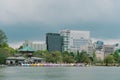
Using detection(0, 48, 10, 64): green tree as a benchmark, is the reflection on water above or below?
below

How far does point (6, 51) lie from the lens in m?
168

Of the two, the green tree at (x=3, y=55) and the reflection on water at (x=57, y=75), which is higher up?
the green tree at (x=3, y=55)

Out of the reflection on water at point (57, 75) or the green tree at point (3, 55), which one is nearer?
the reflection on water at point (57, 75)

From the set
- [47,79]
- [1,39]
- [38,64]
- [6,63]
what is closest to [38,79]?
[47,79]

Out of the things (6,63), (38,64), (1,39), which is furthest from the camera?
(38,64)

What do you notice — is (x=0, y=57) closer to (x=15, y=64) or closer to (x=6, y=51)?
(x=6, y=51)

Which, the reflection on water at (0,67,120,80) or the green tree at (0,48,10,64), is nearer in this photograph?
the reflection on water at (0,67,120,80)

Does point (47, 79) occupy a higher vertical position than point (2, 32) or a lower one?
lower

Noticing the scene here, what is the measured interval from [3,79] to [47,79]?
22.6ft

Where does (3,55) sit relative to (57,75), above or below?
above

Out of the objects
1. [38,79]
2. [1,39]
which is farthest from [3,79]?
[1,39]

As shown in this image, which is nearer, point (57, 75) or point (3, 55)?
point (57, 75)

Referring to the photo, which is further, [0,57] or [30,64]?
[30,64]

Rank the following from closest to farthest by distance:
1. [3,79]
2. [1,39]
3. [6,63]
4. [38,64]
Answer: [3,79]
[1,39]
[6,63]
[38,64]
